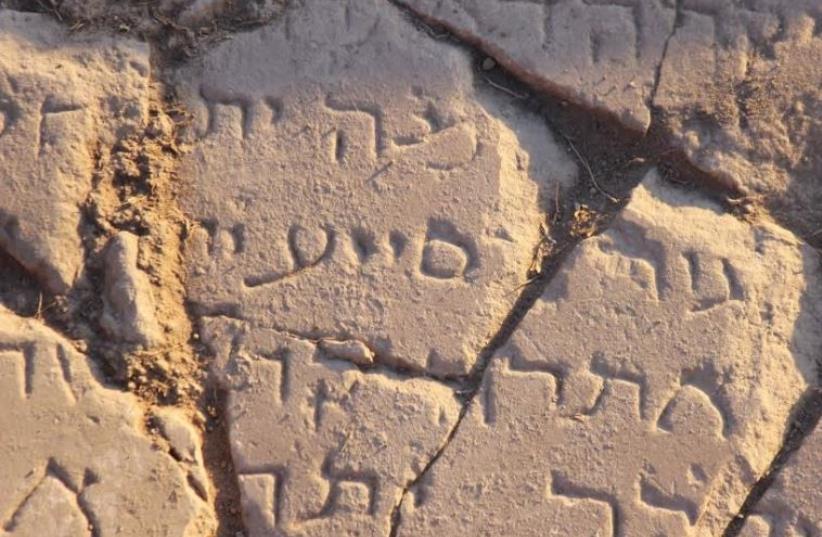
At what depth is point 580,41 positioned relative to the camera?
247 centimetres

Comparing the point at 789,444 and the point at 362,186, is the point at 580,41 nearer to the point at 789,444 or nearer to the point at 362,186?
the point at 362,186

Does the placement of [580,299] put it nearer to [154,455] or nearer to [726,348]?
[726,348]

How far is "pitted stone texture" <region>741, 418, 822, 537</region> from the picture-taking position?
7.35ft

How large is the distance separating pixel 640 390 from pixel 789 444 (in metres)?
0.33

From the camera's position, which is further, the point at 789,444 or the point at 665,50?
the point at 665,50

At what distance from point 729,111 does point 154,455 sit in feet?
4.75

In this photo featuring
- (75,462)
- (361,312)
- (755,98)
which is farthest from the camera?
(755,98)

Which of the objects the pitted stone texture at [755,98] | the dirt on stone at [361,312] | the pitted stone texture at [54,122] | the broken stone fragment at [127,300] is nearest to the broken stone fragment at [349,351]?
the dirt on stone at [361,312]

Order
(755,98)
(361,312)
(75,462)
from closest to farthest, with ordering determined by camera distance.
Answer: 1. (75,462)
2. (361,312)
3. (755,98)

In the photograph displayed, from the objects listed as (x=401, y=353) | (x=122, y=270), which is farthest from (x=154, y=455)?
(x=401, y=353)

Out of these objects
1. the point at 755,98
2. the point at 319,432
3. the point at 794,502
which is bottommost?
the point at 319,432

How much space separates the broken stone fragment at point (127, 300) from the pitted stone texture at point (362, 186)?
0.35ft

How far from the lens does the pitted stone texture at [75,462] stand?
2.19 meters

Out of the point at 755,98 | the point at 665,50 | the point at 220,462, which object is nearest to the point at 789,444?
the point at 755,98
